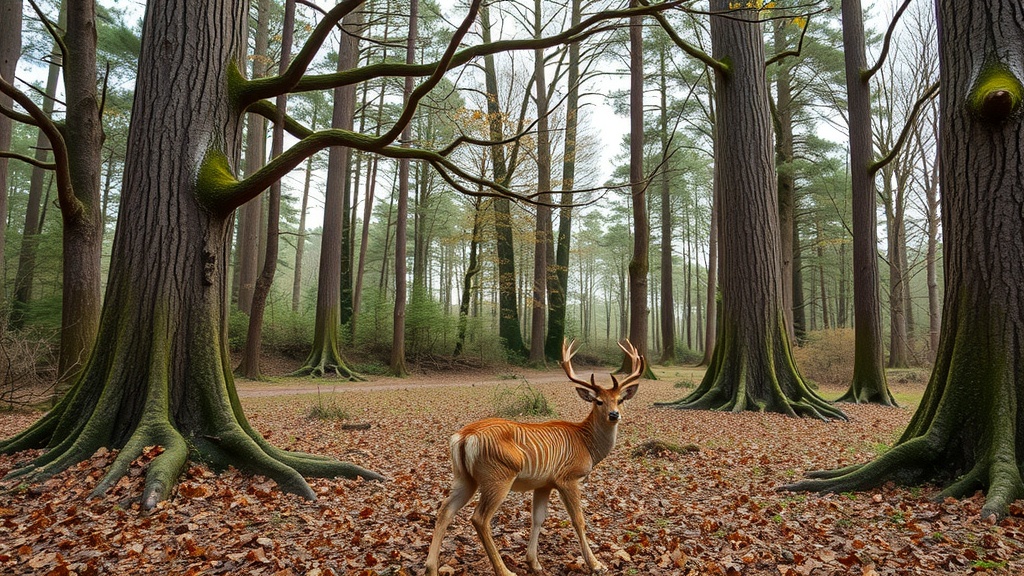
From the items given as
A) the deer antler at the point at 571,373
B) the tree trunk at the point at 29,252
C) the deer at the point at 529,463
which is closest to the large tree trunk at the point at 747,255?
the deer antler at the point at 571,373

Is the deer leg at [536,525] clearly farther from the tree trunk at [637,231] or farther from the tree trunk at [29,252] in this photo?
the tree trunk at [29,252]

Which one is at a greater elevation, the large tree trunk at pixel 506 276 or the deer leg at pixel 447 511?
the large tree trunk at pixel 506 276

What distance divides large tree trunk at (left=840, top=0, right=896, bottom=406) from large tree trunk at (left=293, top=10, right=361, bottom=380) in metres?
13.7

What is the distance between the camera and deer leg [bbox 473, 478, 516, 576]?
3.25m

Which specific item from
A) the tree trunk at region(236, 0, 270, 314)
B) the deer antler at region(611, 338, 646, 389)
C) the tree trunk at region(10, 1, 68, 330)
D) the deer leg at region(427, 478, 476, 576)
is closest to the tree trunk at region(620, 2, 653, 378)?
the tree trunk at region(236, 0, 270, 314)

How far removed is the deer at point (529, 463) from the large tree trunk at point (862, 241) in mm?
10473

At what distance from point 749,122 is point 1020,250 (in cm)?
665

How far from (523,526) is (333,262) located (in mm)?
15789

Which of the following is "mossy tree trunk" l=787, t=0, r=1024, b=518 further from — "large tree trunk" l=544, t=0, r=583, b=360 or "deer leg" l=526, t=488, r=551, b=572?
"large tree trunk" l=544, t=0, r=583, b=360

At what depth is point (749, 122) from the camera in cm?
1072

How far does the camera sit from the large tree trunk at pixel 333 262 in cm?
1805

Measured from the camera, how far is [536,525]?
3668 millimetres

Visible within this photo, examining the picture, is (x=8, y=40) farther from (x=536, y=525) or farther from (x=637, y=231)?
(x=637, y=231)

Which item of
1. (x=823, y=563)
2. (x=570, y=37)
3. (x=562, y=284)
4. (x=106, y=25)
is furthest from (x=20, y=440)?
(x=562, y=284)
